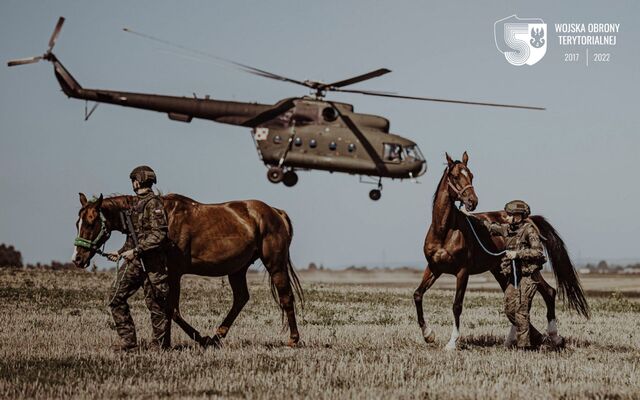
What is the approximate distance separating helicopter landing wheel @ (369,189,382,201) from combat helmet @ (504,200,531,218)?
1772 centimetres

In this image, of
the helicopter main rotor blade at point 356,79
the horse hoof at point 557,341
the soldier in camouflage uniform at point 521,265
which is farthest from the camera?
the helicopter main rotor blade at point 356,79

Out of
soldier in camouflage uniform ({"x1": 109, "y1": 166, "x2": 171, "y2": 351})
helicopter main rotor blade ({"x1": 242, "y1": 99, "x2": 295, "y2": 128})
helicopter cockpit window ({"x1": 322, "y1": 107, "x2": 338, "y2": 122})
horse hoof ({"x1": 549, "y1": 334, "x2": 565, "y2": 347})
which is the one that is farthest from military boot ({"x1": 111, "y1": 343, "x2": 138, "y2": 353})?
helicopter cockpit window ({"x1": 322, "y1": 107, "x2": 338, "y2": 122})

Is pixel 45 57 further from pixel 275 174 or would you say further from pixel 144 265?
pixel 144 265

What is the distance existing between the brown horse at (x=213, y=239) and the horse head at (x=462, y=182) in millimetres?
2543

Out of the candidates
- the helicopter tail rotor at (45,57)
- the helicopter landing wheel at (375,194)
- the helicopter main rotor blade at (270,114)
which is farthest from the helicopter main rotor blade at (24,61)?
the helicopter landing wheel at (375,194)

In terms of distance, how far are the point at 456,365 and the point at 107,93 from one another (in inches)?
862

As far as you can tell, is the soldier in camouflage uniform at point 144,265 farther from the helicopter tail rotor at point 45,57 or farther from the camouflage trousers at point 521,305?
the helicopter tail rotor at point 45,57

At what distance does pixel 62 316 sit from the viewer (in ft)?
44.0

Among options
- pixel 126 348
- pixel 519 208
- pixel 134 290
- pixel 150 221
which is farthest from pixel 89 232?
pixel 519 208

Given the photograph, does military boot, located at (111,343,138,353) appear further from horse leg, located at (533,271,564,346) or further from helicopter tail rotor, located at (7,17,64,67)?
helicopter tail rotor, located at (7,17,64,67)

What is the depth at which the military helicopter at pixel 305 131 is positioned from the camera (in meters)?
27.3

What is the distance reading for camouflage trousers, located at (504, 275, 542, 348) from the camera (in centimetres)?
1016

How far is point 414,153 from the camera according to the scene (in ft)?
92.3

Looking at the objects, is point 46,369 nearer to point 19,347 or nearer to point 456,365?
point 19,347
